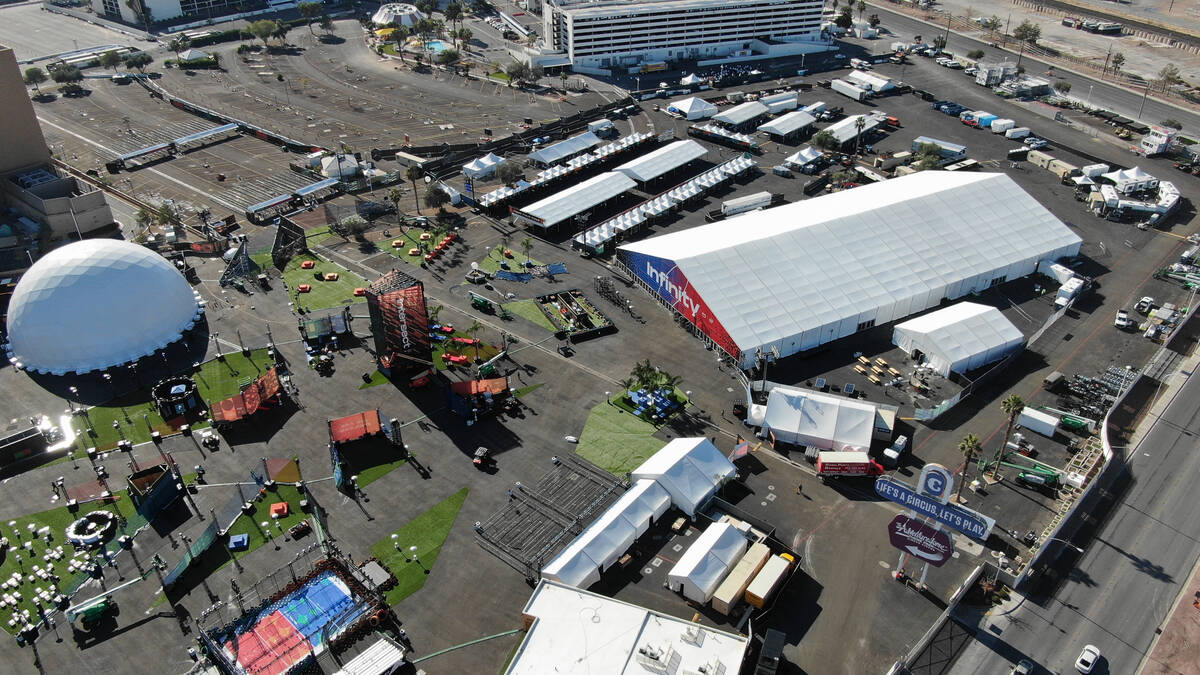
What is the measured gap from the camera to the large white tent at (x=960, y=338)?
301ft

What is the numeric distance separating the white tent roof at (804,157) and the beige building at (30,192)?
11764 centimetres

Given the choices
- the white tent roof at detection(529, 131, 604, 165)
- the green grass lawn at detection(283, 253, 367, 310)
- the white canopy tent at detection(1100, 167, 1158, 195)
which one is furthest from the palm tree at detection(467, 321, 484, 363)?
the white canopy tent at detection(1100, 167, 1158, 195)

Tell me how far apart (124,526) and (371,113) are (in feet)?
408

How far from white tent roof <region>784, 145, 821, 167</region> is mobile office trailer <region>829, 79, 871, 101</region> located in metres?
40.4

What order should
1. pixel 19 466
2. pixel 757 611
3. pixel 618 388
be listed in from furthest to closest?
pixel 618 388, pixel 19 466, pixel 757 611

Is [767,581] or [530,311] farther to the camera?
[530,311]

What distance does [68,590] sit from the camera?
67812 mm

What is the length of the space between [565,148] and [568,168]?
10619 mm

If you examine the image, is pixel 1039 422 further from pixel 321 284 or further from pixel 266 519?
pixel 321 284

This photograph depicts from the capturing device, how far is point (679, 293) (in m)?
101

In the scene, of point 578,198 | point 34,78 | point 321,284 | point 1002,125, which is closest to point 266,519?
point 321,284

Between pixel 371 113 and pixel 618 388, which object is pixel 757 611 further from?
pixel 371 113

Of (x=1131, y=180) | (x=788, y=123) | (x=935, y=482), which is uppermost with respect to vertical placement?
(x=935, y=482)

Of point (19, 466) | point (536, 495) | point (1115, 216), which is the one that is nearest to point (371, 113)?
point (19, 466)
